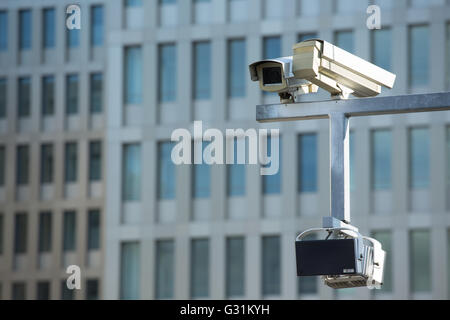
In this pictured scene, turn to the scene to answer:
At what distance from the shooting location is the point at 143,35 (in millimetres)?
44312

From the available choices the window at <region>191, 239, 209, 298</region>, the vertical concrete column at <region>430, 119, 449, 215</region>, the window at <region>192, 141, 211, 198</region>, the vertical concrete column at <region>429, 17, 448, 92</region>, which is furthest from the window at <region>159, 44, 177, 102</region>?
the vertical concrete column at <region>430, 119, 449, 215</region>

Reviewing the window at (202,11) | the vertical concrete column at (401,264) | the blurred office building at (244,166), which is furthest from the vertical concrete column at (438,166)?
the window at (202,11)

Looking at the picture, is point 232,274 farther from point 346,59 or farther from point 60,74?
point 346,59

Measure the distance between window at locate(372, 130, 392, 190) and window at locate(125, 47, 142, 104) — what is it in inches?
349

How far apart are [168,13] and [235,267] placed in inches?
378

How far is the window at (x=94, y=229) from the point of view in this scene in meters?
48.6

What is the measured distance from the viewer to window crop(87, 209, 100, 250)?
48.6 m

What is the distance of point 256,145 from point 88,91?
34.6 feet

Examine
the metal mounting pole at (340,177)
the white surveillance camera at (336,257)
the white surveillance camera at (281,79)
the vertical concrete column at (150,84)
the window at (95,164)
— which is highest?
the vertical concrete column at (150,84)

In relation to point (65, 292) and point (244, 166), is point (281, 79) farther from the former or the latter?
point (65, 292)

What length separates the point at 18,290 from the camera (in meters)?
50.2

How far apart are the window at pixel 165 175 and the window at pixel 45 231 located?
8055 mm

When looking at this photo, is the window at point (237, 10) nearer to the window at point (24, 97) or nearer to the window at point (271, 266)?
the window at point (271, 266)
